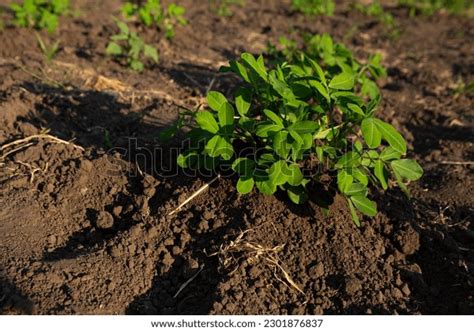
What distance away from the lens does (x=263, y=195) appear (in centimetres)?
286

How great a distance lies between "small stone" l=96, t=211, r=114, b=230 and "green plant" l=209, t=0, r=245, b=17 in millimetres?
3450

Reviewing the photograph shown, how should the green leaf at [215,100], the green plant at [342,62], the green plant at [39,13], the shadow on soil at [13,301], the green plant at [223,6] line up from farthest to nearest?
the green plant at [223,6], the green plant at [39,13], the green plant at [342,62], the green leaf at [215,100], the shadow on soil at [13,301]

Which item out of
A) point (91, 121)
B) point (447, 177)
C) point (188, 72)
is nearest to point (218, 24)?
point (188, 72)

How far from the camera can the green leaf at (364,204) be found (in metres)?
2.63

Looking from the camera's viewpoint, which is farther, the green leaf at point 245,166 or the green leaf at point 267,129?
the green leaf at point 245,166

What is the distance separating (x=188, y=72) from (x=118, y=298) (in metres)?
2.41

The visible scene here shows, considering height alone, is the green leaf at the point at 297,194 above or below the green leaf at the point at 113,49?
above

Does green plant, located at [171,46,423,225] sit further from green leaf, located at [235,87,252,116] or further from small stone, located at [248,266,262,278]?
small stone, located at [248,266,262,278]

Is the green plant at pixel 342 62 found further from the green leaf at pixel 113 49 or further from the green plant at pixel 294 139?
the green leaf at pixel 113 49

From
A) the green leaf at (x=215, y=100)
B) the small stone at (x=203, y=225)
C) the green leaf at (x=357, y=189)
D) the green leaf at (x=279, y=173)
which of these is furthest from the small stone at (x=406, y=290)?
the green leaf at (x=215, y=100)

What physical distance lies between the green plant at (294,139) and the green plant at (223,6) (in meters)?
3.03

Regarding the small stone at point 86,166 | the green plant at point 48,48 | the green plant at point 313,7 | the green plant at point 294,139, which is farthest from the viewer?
the green plant at point 313,7

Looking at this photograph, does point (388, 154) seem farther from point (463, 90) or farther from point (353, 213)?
point (463, 90)

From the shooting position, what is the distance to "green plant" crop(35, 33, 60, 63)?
13.8ft
